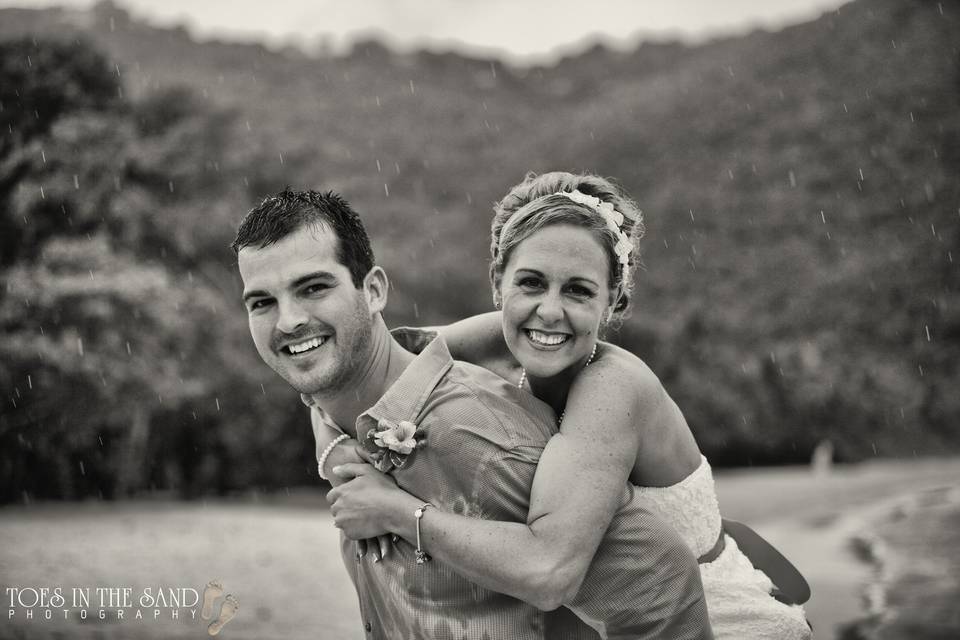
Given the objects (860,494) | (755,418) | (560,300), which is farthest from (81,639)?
(755,418)

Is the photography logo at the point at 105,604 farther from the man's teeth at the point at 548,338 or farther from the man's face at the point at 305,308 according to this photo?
the man's teeth at the point at 548,338

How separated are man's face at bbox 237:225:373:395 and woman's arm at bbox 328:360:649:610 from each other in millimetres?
316

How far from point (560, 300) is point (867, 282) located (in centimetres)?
3481

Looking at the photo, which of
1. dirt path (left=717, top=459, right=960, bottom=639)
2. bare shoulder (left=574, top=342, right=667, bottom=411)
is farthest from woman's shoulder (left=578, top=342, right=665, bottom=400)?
dirt path (left=717, top=459, right=960, bottom=639)

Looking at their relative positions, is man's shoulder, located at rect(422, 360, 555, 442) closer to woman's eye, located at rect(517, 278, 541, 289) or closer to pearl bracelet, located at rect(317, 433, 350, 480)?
woman's eye, located at rect(517, 278, 541, 289)

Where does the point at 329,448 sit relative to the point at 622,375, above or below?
below

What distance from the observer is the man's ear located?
268cm

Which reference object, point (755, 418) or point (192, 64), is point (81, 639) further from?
point (192, 64)

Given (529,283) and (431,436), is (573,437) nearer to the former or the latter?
(431,436)

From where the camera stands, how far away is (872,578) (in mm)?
10570

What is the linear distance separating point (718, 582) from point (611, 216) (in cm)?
117

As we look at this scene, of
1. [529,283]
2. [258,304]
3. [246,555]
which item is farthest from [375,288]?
[246,555]

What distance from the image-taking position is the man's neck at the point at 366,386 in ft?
8.71

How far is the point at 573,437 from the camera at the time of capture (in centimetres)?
234
